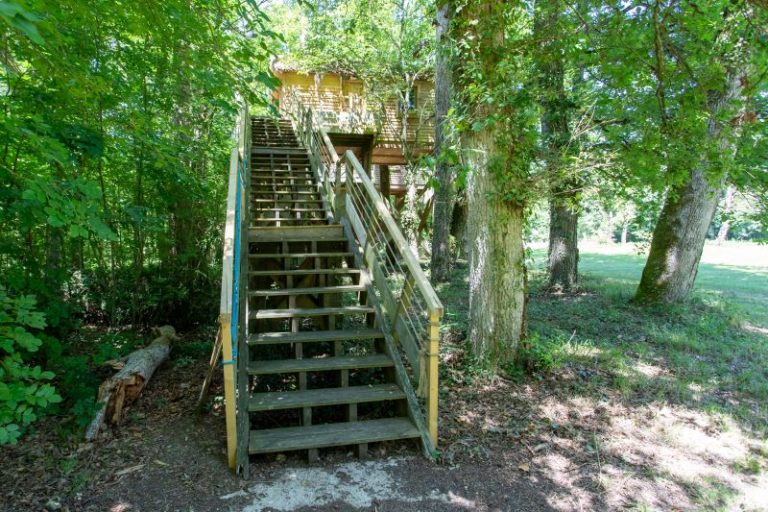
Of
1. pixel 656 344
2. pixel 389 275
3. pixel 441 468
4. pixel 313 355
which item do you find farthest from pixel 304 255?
pixel 656 344

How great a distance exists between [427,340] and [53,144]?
9.40 feet

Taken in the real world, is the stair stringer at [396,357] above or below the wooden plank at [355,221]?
below

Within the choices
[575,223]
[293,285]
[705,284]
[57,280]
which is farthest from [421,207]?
[57,280]

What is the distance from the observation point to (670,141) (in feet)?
16.0

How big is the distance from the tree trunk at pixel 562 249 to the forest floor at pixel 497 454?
4193 mm

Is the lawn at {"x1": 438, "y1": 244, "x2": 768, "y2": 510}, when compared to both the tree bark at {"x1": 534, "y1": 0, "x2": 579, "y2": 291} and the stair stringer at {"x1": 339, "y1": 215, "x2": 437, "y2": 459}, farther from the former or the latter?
the tree bark at {"x1": 534, "y1": 0, "x2": 579, "y2": 291}

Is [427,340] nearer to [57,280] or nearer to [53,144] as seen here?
[53,144]

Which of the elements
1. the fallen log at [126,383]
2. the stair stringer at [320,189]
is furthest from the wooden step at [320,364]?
the stair stringer at [320,189]

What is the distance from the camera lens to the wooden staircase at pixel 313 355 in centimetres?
378

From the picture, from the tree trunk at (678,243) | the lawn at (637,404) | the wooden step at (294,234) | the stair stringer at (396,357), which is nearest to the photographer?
the lawn at (637,404)

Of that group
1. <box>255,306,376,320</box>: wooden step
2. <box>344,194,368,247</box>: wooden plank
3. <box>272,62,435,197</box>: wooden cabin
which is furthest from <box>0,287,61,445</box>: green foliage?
<box>272,62,435,197</box>: wooden cabin

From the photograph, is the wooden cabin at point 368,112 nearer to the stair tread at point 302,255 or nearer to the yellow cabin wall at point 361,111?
the yellow cabin wall at point 361,111

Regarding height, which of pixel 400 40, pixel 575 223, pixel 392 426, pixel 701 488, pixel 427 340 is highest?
pixel 400 40

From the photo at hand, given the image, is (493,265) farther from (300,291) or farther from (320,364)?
(320,364)
